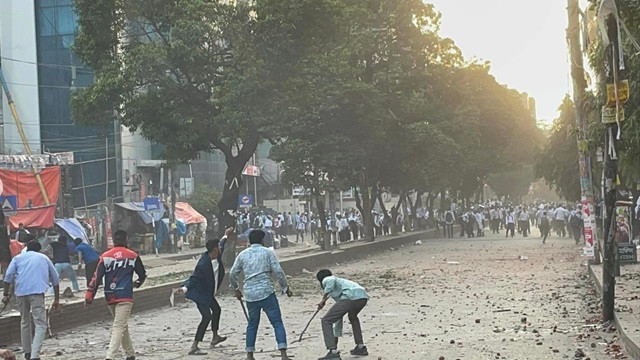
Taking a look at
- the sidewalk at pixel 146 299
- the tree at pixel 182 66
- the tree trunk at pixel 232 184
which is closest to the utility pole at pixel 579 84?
the tree at pixel 182 66

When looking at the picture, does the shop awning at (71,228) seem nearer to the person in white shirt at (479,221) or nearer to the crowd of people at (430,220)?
the crowd of people at (430,220)

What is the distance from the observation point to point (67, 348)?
1466 cm

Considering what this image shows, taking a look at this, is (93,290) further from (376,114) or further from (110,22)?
(376,114)

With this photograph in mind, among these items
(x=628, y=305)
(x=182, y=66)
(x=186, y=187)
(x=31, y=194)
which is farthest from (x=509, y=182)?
(x=628, y=305)

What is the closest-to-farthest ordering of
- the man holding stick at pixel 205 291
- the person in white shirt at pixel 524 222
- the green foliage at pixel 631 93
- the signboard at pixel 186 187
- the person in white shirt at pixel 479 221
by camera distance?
the green foliage at pixel 631 93 → the man holding stick at pixel 205 291 → the person in white shirt at pixel 524 222 → the signboard at pixel 186 187 → the person in white shirt at pixel 479 221

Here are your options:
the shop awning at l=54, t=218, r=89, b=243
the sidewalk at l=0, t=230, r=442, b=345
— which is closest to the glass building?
the sidewalk at l=0, t=230, r=442, b=345

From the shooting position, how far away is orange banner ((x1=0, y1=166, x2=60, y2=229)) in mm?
31031

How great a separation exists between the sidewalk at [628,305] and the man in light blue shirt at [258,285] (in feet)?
13.5

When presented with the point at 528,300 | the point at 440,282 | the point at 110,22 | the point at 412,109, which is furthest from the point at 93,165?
the point at 528,300

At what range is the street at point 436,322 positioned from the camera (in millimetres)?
12758

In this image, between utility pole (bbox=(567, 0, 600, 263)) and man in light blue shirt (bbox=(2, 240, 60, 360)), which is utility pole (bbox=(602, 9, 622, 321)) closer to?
utility pole (bbox=(567, 0, 600, 263))

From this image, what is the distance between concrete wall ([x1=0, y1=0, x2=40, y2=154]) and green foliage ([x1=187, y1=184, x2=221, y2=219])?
1080 cm

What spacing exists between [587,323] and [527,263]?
53.5 feet

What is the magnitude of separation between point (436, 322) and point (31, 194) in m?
19.6
